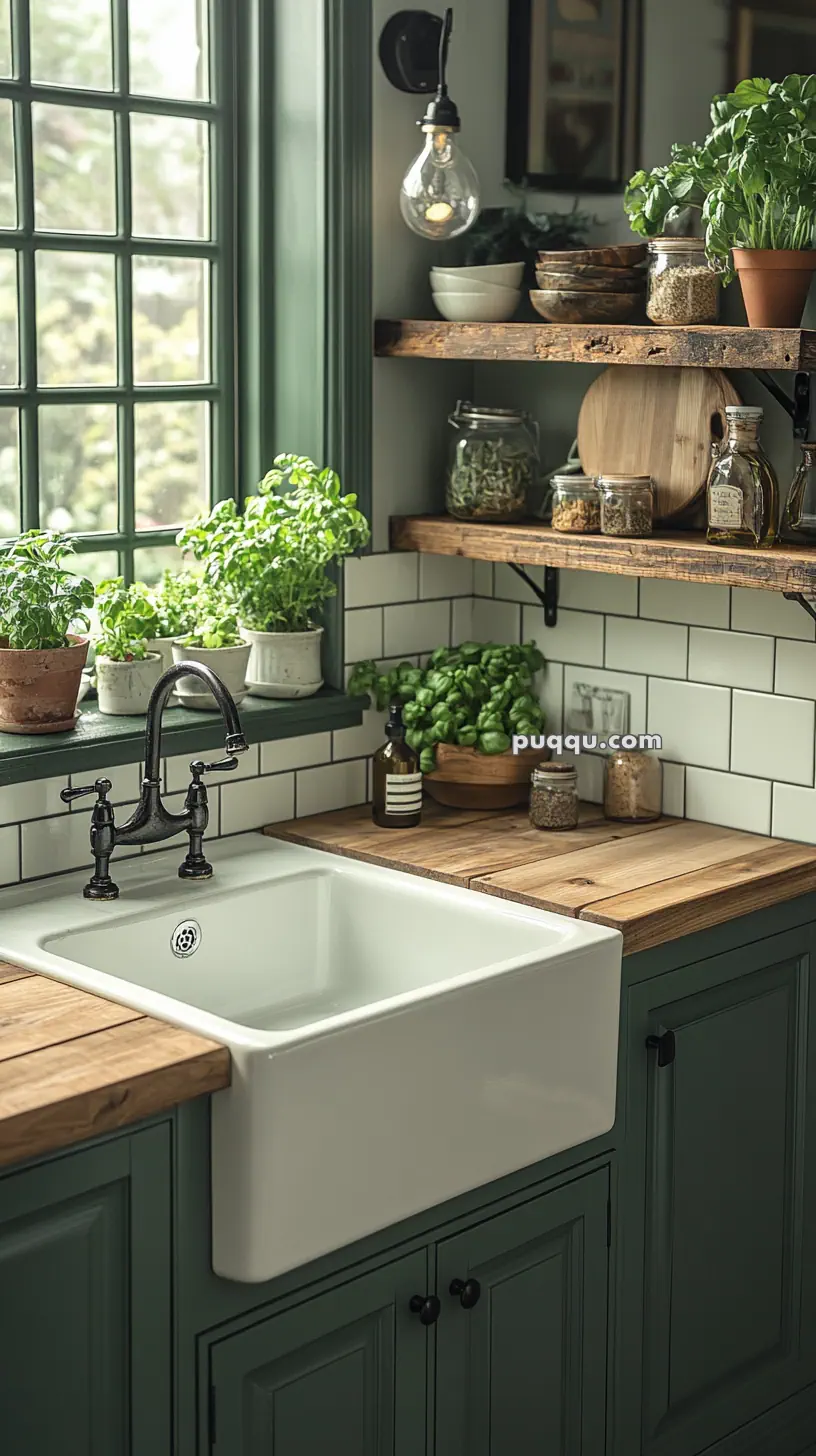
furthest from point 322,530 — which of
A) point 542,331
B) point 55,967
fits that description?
point 55,967

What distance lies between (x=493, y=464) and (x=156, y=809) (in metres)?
0.88

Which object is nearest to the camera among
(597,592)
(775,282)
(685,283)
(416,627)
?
(775,282)

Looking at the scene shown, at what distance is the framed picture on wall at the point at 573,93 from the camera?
291cm

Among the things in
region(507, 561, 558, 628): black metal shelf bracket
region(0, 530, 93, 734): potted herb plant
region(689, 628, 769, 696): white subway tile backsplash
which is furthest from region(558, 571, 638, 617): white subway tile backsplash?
region(0, 530, 93, 734): potted herb plant

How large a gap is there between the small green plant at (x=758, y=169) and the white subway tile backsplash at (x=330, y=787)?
3.46ft

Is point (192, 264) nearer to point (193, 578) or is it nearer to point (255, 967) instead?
point (193, 578)

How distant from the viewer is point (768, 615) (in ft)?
9.29

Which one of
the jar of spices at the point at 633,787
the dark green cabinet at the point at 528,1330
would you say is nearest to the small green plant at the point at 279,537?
the jar of spices at the point at 633,787

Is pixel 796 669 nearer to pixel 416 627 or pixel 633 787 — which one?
pixel 633 787

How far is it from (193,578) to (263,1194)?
4.21 ft

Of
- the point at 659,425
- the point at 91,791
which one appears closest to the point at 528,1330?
the point at 91,791

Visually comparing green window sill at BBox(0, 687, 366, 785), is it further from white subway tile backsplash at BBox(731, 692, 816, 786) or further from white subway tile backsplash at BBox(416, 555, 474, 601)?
white subway tile backsplash at BBox(731, 692, 816, 786)

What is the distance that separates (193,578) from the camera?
2.96m

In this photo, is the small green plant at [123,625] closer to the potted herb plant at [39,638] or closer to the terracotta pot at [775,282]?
the potted herb plant at [39,638]
